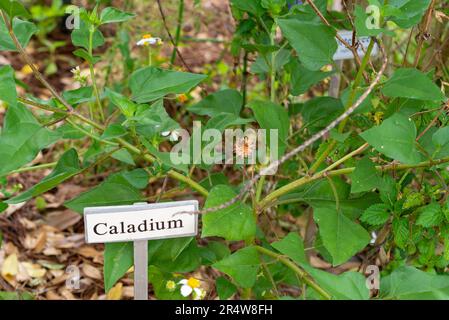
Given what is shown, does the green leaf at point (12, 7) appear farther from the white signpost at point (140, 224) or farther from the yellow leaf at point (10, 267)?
the yellow leaf at point (10, 267)

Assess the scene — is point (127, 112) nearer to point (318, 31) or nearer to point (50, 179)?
point (50, 179)

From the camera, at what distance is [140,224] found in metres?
1.09

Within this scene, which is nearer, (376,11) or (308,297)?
(376,11)

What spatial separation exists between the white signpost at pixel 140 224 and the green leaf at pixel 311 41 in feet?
1.04

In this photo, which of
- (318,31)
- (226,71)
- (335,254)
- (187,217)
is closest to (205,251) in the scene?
(187,217)

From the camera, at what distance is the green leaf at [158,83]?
3.52ft

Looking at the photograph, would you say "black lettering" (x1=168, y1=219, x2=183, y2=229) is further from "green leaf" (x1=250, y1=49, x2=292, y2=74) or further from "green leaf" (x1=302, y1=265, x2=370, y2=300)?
"green leaf" (x1=250, y1=49, x2=292, y2=74)

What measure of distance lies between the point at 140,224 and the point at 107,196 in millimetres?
121

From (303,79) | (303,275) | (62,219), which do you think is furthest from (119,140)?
(62,219)

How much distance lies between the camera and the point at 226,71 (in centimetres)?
255

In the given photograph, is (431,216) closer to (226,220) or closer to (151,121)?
(226,220)

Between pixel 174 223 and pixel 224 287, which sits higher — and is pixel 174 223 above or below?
above

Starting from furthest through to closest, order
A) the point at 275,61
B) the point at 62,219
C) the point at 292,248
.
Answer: the point at 62,219 < the point at 275,61 < the point at 292,248
